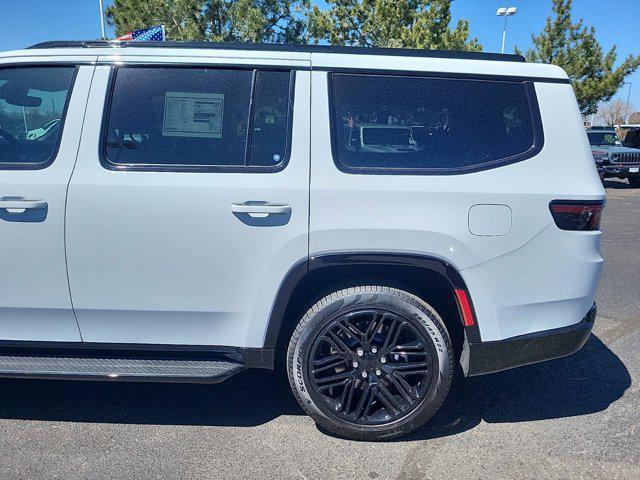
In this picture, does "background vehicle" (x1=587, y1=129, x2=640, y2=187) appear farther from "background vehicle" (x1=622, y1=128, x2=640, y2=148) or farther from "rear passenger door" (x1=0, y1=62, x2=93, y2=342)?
"rear passenger door" (x1=0, y1=62, x2=93, y2=342)

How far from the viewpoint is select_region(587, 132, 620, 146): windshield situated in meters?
16.8

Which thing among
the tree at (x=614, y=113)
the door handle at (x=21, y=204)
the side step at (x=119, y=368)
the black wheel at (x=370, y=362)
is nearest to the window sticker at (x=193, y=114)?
the door handle at (x=21, y=204)

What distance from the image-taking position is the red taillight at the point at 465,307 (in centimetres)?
248

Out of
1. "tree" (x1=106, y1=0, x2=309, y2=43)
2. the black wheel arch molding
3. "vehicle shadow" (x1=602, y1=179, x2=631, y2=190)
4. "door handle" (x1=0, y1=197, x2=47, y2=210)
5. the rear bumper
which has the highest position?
"tree" (x1=106, y1=0, x2=309, y2=43)

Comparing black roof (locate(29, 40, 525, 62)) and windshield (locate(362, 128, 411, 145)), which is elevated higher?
black roof (locate(29, 40, 525, 62))

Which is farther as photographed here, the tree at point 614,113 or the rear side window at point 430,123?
the tree at point 614,113

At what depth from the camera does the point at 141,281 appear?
98.3 inches

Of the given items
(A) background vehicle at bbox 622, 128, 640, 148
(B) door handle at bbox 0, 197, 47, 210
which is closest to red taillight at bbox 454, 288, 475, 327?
(B) door handle at bbox 0, 197, 47, 210

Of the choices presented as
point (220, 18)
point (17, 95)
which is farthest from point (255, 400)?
point (220, 18)

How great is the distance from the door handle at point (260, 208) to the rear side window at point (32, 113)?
1005 mm

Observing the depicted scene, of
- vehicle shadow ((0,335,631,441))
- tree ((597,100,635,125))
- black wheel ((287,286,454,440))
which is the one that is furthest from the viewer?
tree ((597,100,635,125))

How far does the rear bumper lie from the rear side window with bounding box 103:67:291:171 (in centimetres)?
146

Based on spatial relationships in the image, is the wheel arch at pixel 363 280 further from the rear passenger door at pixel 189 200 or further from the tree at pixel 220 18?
the tree at pixel 220 18

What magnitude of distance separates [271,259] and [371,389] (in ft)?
2.98
